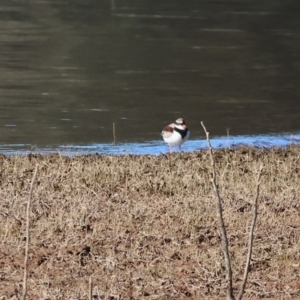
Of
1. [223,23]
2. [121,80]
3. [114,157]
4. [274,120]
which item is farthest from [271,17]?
[114,157]

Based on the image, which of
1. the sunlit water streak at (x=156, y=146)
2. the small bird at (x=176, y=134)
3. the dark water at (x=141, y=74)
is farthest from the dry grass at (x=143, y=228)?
the dark water at (x=141, y=74)

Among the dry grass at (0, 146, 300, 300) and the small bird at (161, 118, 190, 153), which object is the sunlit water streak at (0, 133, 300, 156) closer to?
the small bird at (161, 118, 190, 153)

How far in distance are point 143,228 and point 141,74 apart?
13.3 metres

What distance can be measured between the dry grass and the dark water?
386 centimetres

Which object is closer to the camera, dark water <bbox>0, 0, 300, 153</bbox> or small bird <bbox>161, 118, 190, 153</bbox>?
small bird <bbox>161, 118, 190, 153</bbox>

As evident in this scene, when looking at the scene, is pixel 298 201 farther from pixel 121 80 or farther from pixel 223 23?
pixel 223 23

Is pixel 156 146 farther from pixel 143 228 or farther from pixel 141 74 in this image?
pixel 141 74

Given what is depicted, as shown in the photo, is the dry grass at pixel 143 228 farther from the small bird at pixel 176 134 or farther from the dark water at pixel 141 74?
the dark water at pixel 141 74

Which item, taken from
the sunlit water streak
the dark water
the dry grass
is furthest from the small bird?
the dry grass

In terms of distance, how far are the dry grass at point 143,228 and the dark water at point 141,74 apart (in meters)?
3.86

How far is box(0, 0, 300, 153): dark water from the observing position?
15281 millimetres

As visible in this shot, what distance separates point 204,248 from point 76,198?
187 centimetres

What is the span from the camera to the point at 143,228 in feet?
24.7

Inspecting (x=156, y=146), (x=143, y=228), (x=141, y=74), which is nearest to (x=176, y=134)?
(x=156, y=146)
